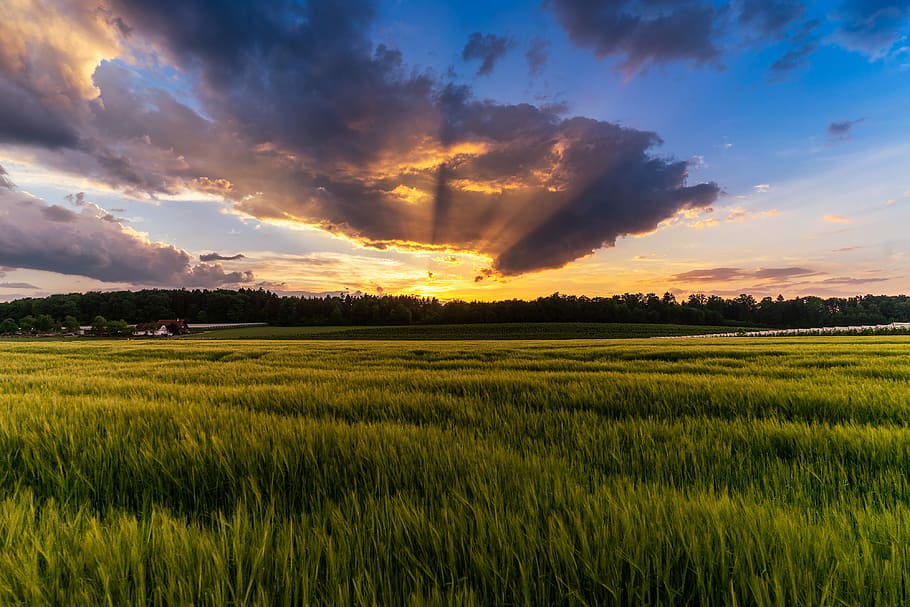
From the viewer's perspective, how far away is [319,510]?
171 centimetres

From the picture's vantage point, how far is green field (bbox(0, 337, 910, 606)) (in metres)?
1.16

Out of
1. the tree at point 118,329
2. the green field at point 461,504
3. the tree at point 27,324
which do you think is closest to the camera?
the green field at point 461,504

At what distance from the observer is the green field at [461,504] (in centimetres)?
116

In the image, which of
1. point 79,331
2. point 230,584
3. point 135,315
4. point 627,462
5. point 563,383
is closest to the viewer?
point 230,584

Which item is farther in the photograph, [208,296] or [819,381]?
[208,296]

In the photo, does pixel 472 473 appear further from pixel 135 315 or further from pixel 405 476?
pixel 135 315

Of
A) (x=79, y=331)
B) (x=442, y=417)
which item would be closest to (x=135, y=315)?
(x=79, y=331)

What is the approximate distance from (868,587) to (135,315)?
142 meters

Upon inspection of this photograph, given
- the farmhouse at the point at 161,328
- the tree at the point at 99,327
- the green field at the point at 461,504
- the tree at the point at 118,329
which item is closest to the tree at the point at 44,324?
the tree at the point at 99,327

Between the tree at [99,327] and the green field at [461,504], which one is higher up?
the green field at [461,504]

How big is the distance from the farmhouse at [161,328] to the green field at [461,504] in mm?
104220

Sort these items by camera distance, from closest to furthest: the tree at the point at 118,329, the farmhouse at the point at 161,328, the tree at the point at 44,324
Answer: the farmhouse at the point at 161,328 < the tree at the point at 118,329 < the tree at the point at 44,324

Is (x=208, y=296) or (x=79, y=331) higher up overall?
(x=208, y=296)

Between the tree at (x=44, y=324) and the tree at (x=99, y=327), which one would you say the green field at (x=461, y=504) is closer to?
the tree at (x=99, y=327)
